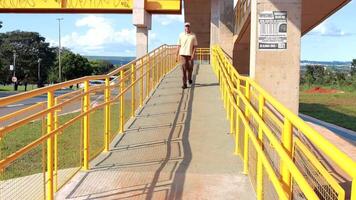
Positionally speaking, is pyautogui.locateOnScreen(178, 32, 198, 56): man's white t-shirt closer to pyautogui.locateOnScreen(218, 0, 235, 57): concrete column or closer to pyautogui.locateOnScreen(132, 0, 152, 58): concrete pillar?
pyautogui.locateOnScreen(132, 0, 152, 58): concrete pillar

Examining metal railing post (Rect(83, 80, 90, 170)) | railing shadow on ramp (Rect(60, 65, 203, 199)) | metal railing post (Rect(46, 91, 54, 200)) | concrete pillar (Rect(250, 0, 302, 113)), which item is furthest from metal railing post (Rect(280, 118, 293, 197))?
concrete pillar (Rect(250, 0, 302, 113))

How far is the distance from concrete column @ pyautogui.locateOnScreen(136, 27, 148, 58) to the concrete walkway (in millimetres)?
15388

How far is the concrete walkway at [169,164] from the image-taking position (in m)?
5.65

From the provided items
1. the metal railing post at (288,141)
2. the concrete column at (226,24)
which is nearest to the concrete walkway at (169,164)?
the metal railing post at (288,141)

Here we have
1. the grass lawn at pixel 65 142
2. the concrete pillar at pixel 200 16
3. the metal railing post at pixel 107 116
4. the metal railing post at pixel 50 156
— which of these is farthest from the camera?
the concrete pillar at pixel 200 16

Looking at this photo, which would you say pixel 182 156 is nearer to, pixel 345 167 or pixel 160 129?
pixel 160 129

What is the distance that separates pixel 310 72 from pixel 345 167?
239 feet

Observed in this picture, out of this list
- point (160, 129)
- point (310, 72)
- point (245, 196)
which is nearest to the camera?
point (245, 196)

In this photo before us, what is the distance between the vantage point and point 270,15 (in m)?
10.0

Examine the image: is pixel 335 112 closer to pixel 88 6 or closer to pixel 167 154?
pixel 88 6

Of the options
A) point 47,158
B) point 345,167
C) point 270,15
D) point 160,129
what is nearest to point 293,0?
point 270,15

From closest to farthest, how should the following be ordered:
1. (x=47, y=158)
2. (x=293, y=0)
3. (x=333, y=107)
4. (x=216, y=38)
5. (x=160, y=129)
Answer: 1. (x=47, y=158)
2. (x=160, y=129)
3. (x=293, y=0)
4. (x=216, y=38)
5. (x=333, y=107)

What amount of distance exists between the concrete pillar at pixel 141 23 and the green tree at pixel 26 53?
69.0 m

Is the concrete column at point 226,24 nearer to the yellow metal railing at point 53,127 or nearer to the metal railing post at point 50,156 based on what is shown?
the yellow metal railing at point 53,127
